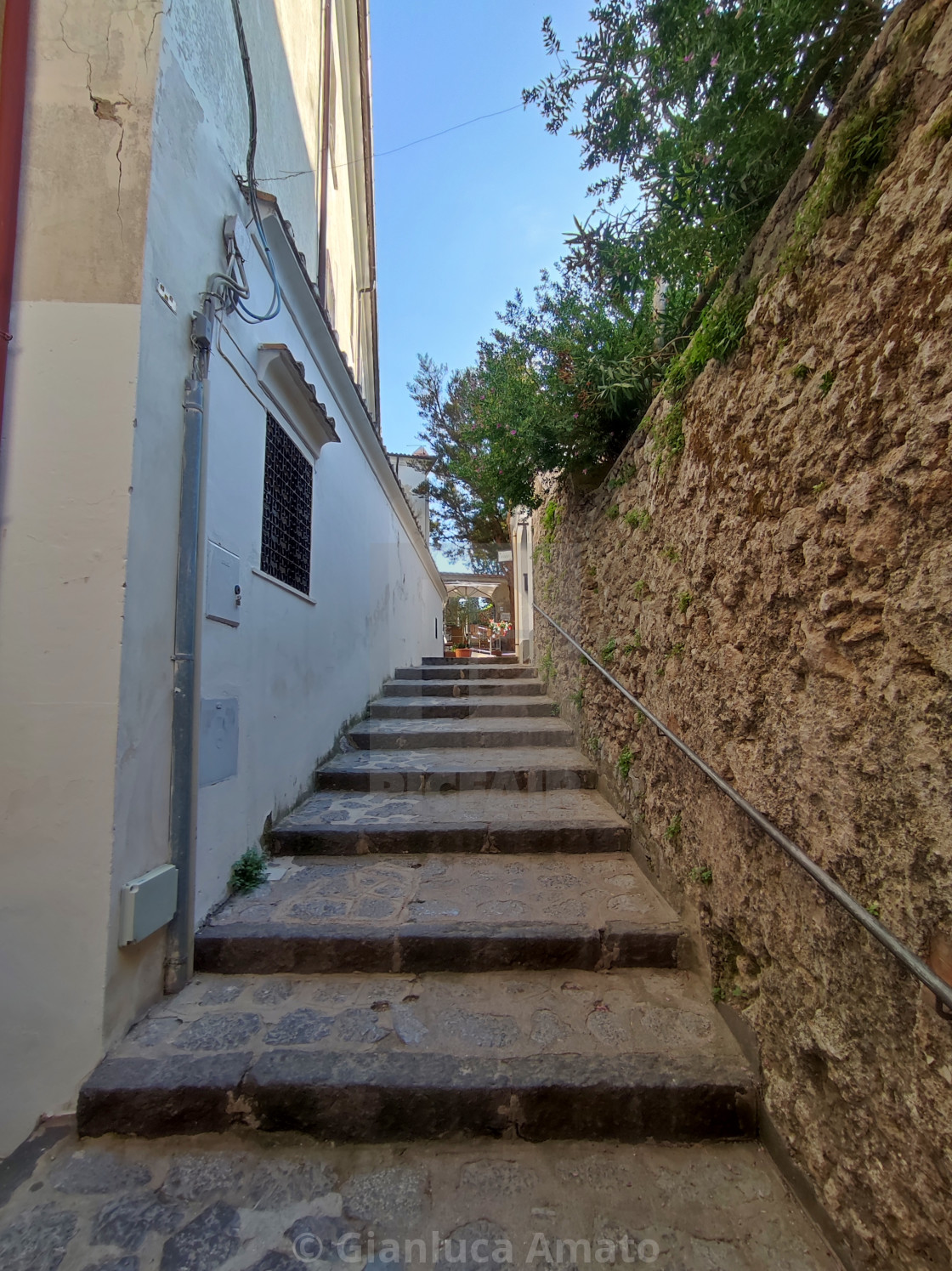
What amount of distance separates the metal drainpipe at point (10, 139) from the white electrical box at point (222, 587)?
714 mm

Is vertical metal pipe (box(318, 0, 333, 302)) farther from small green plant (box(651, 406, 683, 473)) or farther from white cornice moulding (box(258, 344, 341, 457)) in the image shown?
small green plant (box(651, 406, 683, 473))

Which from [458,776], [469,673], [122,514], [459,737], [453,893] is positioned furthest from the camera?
[469,673]

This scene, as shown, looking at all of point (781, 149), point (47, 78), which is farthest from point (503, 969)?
point (47, 78)

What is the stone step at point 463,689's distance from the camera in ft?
18.1

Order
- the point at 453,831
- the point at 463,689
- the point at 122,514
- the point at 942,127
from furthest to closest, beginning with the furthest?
the point at 463,689
the point at 453,831
the point at 122,514
the point at 942,127

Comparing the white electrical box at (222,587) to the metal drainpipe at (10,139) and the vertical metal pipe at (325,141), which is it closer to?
the metal drainpipe at (10,139)

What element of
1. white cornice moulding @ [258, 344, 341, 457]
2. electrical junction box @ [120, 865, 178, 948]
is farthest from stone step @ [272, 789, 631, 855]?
white cornice moulding @ [258, 344, 341, 457]

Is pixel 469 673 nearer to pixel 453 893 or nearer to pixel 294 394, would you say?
pixel 294 394

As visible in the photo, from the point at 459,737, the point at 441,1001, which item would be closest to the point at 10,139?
the point at 441,1001

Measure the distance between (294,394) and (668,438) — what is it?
190 centimetres

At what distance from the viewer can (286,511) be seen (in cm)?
303

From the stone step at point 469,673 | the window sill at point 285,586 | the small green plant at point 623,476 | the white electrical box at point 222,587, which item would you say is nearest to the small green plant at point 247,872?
the white electrical box at point 222,587

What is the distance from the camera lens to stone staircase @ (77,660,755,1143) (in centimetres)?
149

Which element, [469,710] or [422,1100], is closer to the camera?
[422,1100]
